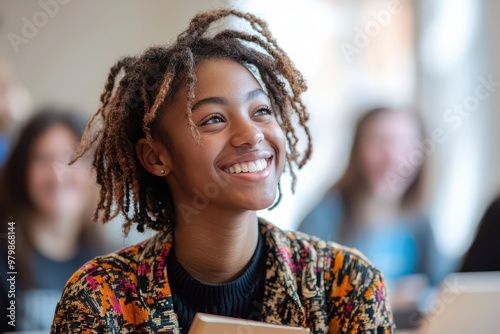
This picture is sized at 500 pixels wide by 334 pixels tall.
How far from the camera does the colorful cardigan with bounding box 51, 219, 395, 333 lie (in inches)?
57.7

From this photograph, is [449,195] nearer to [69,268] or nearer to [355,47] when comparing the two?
[355,47]

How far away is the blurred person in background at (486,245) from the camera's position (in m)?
3.00

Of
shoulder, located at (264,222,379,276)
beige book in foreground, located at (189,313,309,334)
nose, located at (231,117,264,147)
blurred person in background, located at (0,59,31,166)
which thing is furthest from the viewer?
blurred person in background, located at (0,59,31,166)

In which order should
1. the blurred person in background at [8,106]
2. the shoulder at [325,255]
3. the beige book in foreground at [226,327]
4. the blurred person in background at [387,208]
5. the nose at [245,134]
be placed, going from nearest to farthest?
the beige book in foreground at [226,327] < the nose at [245,134] < the shoulder at [325,255] < the blurred person in background at [8,106] < the blurred person in background at [387,208]

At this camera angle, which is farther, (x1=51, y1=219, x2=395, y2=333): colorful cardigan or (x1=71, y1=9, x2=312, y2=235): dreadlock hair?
(x1=71, y1=9, x2=312, y2=235): dreadlock hair

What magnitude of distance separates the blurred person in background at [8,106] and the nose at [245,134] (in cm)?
135

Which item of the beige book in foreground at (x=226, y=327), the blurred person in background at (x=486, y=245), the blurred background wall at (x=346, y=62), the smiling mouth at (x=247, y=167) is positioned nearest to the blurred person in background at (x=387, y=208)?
the blurred background wall at (x=346, y=62)

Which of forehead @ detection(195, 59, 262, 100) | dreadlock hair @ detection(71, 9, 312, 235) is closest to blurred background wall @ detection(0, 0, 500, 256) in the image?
dreadlock hair @ detection(71, 9, 312, 235)

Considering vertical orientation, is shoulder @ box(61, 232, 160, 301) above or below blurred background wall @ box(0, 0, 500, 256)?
below

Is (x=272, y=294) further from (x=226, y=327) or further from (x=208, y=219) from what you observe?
(x=226, y=327)

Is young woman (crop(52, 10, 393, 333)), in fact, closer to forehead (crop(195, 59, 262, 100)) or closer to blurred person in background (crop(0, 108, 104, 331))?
forehead (crop(195, 59, 262, 100))

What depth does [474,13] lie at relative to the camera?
3.17m

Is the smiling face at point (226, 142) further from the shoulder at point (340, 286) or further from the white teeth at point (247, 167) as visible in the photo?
the shoulder at point (340, 286)

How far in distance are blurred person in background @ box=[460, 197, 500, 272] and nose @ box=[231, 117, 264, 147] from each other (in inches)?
74.1
